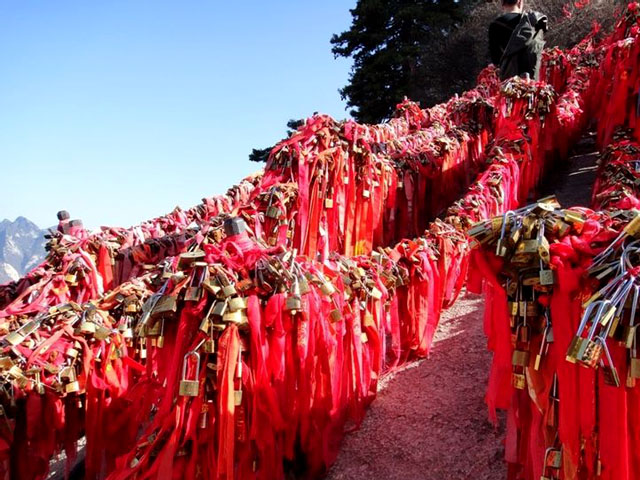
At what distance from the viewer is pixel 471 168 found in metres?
7.45

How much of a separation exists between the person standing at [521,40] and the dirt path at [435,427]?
4.95 meters

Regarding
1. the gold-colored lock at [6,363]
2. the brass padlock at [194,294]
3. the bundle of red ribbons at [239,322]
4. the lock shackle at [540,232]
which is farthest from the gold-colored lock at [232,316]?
the gold-colored lock at [6,363]

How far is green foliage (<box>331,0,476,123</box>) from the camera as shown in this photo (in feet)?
60.3

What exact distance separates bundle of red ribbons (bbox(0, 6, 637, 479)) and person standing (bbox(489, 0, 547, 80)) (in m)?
2.68

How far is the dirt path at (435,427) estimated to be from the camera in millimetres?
2740

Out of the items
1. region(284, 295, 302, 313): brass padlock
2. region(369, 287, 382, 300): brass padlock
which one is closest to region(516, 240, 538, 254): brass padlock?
region(284, 295, 302, 313): brass padlock

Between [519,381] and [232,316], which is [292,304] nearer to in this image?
[232,316]

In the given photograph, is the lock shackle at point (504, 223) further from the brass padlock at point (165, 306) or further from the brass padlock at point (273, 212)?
the brass padlock at point (273, 212)

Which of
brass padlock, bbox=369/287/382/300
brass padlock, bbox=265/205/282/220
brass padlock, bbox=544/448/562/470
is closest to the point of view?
brass padlock, bbox=544/448/562/470

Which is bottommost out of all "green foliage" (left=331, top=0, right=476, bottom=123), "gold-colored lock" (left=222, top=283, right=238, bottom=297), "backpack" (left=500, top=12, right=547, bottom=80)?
"gold-colored lock" (left=222, top=283, right=238, bottom=297)

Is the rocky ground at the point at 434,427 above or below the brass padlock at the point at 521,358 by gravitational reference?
below

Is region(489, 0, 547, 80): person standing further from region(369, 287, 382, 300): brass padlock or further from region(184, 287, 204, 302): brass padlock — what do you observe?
region(184, 287, 204, 302): brass padlock

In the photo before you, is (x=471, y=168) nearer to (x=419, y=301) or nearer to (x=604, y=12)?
(x=419, y=301)

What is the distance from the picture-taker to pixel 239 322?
2359mm
